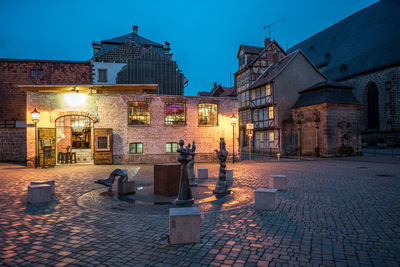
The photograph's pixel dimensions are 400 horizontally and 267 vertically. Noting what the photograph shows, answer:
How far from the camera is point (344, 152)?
23625mm

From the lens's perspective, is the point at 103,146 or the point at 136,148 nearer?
the point at 103,146

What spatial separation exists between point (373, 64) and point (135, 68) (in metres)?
28.2

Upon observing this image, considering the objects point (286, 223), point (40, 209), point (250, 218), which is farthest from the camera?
point (40, 209)

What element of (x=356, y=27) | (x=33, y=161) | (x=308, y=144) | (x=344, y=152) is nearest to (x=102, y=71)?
(x=33, y=161)

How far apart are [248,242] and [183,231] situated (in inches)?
44.9

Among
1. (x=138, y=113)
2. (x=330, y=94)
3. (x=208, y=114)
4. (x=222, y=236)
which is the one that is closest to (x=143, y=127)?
(x=138, y=113)

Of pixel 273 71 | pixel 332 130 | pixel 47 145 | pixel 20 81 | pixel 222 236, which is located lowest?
pixel 222 236

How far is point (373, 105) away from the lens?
105 feet

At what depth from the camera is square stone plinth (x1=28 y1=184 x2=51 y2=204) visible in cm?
726

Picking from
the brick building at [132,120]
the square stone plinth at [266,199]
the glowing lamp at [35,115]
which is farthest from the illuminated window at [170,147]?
the square stone plinth at [266,199]

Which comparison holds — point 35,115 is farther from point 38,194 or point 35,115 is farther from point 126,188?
point 126,188

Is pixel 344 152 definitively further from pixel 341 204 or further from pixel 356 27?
pixel 356 27

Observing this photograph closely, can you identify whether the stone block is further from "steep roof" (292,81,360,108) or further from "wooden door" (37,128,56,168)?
"steep roof" (292,81,360,108)

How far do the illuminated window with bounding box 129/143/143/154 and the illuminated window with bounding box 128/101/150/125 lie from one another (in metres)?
1.56
